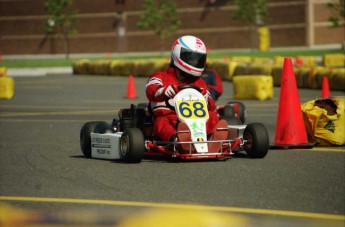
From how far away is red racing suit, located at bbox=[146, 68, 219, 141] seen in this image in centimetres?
1092

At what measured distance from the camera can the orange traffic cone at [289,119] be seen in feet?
39.3

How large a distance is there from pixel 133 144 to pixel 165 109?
89 cm

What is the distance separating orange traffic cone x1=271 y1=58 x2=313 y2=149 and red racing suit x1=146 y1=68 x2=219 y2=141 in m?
0.92

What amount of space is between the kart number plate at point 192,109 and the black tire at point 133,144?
505mm

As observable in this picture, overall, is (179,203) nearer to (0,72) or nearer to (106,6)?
(0,72)

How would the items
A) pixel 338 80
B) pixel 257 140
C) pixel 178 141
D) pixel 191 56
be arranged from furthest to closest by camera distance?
pixel 338 80 < pixel 191 56 < pixel 257 140 < pixel 178 141

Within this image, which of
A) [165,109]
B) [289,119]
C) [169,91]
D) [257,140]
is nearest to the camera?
[257,140]

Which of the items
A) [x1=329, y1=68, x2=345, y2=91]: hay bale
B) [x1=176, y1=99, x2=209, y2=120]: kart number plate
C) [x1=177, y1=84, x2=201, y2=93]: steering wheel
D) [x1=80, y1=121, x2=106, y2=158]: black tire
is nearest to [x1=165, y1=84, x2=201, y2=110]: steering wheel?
[x1=177, y1=84, x2=201, y2=93]: steering wheel

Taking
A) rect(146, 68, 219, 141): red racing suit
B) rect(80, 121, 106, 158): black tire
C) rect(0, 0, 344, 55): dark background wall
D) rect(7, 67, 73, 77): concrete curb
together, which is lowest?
rect(80, 121, 106, 158): black tire

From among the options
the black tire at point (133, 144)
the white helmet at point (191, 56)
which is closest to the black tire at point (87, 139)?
the black tire at point (133, 144)

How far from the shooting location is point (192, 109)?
10.9m

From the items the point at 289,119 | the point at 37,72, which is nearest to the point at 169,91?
the point at 289,119

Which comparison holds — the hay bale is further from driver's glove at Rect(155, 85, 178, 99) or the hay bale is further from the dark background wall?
the dark background wall

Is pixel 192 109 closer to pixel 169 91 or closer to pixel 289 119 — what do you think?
pixel 169 91
